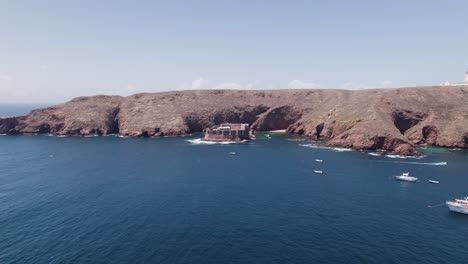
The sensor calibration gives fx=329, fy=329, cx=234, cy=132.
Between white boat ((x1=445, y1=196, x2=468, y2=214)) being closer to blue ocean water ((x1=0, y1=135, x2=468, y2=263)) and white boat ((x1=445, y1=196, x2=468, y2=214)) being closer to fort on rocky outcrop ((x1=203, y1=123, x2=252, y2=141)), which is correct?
blue ocean water ((x1=0, y1=135, x2=468, y2=263))

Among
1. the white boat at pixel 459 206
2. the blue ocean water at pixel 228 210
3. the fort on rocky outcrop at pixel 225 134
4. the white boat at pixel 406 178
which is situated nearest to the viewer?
the blue ocean water at pixel 228 210

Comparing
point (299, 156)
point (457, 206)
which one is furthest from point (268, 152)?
point (457, 206)

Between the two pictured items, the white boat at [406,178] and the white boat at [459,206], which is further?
the white boat at [406,178]

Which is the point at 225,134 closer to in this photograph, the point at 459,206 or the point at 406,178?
the point at 406,178

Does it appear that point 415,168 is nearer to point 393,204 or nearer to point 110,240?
point 393,204

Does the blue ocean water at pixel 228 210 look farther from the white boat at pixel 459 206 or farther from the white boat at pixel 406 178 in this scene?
the white boat at pixel 406 178

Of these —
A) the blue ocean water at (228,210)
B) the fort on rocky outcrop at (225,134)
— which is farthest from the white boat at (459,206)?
the fort on rocky outcrop at (225,134)

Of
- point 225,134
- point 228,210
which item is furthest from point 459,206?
point 225,134

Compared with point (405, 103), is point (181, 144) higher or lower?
lower

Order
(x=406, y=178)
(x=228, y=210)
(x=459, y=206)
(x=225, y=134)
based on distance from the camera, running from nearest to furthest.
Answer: (x=459, y=206), (x=228, y=210), (x=406, y=178), (x=225, y=134)
